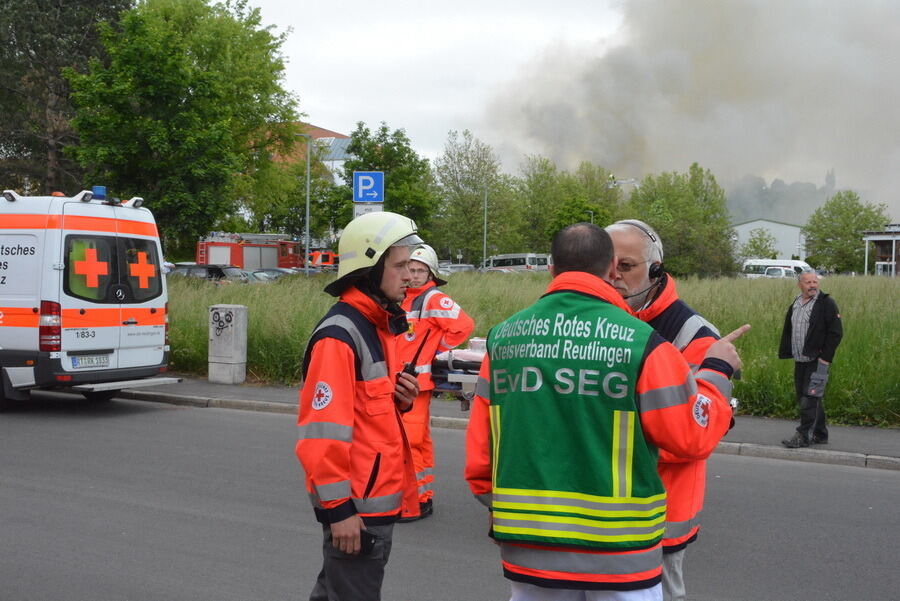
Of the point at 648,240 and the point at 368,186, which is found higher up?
the point at 368,186

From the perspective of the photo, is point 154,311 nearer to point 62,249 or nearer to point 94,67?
point 62,249

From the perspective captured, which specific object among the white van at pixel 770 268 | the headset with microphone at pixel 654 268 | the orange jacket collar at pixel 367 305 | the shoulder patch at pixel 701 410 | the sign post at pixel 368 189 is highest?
the sign post at pixel 368 189

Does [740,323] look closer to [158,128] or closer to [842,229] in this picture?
[158,128]

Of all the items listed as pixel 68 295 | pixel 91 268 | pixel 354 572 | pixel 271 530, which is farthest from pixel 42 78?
pixel 354 572

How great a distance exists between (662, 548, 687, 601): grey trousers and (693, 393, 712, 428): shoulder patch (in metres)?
0.86

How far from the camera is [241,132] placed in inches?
1449

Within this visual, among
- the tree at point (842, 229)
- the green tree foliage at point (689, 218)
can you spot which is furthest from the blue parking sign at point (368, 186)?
the tree at point (842, 229)

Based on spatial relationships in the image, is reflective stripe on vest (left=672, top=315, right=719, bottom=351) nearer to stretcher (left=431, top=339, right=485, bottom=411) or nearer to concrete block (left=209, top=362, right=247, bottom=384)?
stretcher (left=431, top=339, right=485, bottom=411)

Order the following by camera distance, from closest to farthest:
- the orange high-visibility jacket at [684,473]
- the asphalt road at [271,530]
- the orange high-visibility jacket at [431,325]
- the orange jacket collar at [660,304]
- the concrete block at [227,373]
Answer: the orange high-visibility jacket at [684,473] → the orange jacket collar at [660,304] → the asphalt road at [271,530] → the orange high-visibility jacket at [431,325] → the concrete block at [227,373]

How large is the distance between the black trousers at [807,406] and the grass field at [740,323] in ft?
4.87

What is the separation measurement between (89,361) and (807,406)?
8397 mm

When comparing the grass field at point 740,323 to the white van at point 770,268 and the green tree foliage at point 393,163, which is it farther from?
the white van at point 770,268

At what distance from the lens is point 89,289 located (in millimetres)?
10570

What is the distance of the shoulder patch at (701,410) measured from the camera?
233cm
